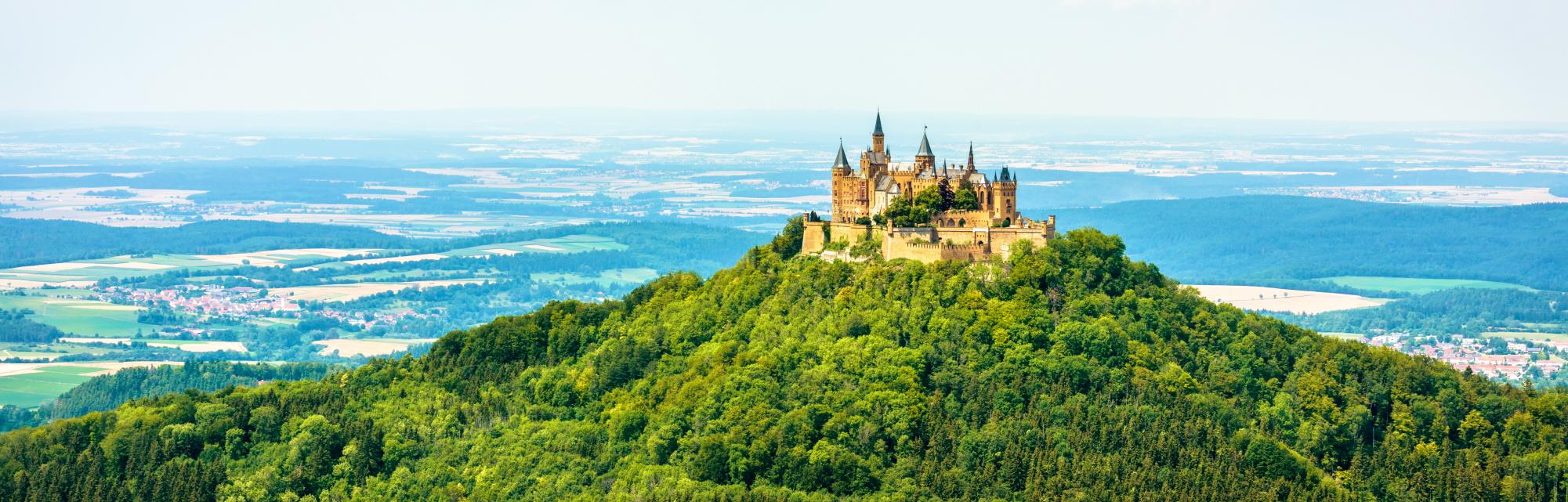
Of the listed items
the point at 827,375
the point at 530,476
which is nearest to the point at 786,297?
the point at 827,375

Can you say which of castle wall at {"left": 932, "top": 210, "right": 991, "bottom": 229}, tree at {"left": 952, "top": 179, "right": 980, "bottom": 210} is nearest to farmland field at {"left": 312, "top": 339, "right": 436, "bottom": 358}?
castle wall at {"left": 932, "top": 210, "right": 991, "bottom": 229}

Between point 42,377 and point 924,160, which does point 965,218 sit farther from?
point 42,377

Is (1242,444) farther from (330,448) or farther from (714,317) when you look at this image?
(330,448)

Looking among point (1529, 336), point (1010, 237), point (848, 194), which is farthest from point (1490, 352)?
point (848, 194)

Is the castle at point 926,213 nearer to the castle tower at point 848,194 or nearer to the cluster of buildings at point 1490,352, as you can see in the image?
the castle tower at point 848,194

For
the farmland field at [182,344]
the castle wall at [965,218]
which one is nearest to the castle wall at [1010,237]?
the castle wall at [965,218]

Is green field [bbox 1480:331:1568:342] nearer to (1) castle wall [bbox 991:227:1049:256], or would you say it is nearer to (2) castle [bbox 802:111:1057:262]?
(2) castle [bbox 802:111:1057:262]
